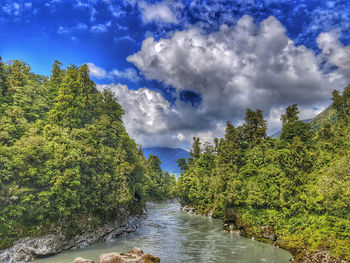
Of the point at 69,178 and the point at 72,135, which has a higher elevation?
the point at 72,135

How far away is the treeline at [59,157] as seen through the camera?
24.3 m

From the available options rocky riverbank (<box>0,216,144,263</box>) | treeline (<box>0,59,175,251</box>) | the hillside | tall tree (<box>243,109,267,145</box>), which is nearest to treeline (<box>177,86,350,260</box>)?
tall tree (<box>243,109,267,145</box>)

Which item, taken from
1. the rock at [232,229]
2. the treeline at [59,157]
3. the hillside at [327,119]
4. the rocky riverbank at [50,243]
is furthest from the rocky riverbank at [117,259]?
the hillside at [327,119]

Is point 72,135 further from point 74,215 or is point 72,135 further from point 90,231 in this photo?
point 90,231

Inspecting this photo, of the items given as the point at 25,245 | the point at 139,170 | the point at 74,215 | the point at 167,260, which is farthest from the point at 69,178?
the point at 139,170

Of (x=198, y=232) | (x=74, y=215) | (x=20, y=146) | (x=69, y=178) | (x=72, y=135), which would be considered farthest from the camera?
(x=198, y=232)

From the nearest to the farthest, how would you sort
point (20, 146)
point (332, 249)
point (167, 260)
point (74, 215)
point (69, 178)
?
point (332, 249) → point (167, 260) → point (20, 146) → point (69, 178) → point (74, 215)

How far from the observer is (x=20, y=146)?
82.6 feet

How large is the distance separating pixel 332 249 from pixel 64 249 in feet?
95.6

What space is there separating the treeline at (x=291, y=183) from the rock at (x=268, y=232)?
551mm

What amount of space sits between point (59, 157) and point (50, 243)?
9801 mm

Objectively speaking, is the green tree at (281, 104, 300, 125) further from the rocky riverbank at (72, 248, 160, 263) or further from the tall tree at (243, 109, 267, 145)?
the rocky riverbank at (72, 248, 160, 263)

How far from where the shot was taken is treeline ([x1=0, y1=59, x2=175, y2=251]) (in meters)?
24.3

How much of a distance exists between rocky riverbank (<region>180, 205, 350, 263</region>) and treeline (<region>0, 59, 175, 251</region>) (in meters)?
17.7
